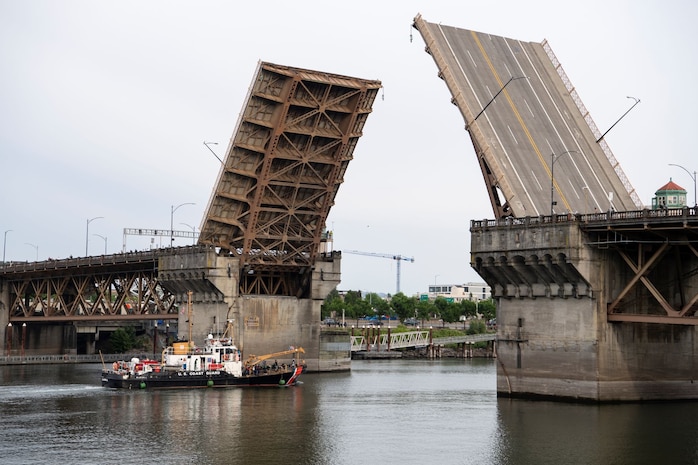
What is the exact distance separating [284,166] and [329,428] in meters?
25.4

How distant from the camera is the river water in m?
40.4

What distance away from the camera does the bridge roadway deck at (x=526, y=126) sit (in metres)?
59.4

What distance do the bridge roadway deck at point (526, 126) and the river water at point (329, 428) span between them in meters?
11.8

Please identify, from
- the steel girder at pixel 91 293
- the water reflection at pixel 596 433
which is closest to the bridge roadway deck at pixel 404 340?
the steel girder at pixel 91 293

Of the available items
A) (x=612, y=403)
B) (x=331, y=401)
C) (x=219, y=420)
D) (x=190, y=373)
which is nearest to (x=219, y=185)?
(x=190, y=373)

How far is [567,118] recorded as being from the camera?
63781mm

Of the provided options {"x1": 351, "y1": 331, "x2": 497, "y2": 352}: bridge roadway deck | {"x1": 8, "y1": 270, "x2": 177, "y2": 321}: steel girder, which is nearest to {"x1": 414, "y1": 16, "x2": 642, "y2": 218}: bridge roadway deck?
{"x1": 8, "y1": 270, "x2": 177, "y2": 321}: steel girder

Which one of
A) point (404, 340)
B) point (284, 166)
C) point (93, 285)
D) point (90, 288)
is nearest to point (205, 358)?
point (284, 166)

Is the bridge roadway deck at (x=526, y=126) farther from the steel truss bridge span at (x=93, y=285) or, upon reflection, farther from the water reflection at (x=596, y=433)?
the steel truss bridge span at (x=93, y=285)

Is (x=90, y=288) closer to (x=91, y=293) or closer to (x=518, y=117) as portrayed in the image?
(x=91, y=293)

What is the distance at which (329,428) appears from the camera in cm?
4828

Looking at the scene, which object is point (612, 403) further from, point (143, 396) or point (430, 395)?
point (143, 396)

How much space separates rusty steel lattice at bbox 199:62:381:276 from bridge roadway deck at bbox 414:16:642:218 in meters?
7.78

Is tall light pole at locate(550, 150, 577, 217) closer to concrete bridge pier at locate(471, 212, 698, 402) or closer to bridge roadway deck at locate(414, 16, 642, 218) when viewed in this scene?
bridge roadway deck at locate(414, 16, 642, 218)
